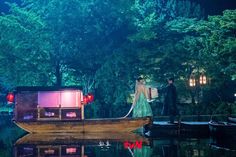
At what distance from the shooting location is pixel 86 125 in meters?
21.4

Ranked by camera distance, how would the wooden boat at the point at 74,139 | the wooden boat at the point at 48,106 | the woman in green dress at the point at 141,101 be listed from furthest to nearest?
1. the wooden boat at the point at 48,106
2. the woman in green dress at the point at 141,101
3. the wooden boat at the point at 74,139

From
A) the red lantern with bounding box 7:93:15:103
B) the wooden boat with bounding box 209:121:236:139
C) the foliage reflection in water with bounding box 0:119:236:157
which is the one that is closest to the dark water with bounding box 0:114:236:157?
the foliage reflection in water with bounding box 0:119:236:157

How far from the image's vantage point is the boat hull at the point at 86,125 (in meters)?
21.3

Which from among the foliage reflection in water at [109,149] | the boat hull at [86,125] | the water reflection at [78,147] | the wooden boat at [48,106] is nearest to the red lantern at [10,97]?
the wooden boat at [48,106]

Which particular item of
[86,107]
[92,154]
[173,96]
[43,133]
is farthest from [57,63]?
[92,154]

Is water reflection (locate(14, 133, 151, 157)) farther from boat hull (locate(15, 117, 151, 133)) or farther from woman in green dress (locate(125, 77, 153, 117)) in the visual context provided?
woman in green dress (locate(125, 77, 153, 117))

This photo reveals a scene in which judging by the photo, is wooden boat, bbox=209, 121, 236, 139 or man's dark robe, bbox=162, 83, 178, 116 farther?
man's dark robe, bbox=162, 83, 178, 116

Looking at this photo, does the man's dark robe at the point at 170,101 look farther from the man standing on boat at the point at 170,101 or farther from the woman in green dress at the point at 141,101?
the woman in green dress at the point at 141,101

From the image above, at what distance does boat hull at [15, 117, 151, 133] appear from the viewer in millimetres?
21312

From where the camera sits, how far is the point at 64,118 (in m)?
23.4

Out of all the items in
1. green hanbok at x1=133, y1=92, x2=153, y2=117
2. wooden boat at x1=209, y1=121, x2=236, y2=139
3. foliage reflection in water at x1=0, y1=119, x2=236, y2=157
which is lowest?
foliage reflection in water at x1=0, y1=119, x2=236, y2=157

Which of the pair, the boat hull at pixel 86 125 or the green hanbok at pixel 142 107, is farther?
the boat hull at pixel 86 125

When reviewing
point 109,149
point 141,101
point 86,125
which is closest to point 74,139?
point 86,125

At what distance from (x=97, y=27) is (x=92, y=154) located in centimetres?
1543
